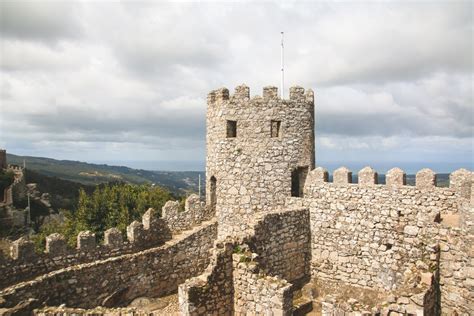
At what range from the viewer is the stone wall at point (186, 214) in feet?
52.6

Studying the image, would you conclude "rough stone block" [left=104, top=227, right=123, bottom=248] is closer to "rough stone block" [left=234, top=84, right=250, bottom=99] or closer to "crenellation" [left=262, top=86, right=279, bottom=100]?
"rough stone block" [left=234, top=84, right=250, bottom=99]

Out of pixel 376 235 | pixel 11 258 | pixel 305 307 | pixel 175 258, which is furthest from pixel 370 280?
pixel 11 258

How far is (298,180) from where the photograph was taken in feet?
48.6

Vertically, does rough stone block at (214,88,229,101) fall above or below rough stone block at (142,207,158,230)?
above

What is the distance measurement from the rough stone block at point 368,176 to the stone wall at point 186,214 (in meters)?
6.45

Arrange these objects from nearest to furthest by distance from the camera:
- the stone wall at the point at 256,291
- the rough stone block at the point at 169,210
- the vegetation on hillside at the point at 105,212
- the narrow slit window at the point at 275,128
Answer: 1. the stone wall at the point at 256,291
2. the narrow slit window at the point at 275,128
3. the rough stone block at the point at 169,210
4. the vegetation on hillside at the point at 105,212

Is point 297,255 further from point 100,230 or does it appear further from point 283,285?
point 100,230

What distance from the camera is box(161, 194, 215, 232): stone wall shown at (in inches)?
632

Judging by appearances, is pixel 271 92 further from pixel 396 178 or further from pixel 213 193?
pixel 396 178

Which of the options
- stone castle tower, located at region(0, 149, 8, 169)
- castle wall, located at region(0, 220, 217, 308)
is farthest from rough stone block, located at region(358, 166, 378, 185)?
stone castle tower, located at region(0, 149, 8, 169)

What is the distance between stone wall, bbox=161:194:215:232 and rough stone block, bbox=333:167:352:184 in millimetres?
5609

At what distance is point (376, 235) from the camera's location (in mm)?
11797

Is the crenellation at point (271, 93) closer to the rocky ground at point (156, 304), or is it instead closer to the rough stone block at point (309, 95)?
the rough stone block at point (309, 95)

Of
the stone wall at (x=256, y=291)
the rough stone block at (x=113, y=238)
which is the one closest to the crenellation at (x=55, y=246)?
the rough stone block at (x=113, y=238)
